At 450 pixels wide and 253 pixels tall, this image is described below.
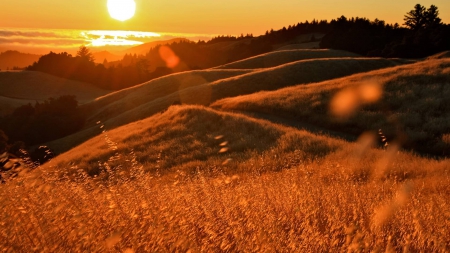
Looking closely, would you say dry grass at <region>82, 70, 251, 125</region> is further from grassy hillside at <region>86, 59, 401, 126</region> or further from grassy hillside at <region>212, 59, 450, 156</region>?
grassy hillside at <region>212, 59, 450, 156</region>

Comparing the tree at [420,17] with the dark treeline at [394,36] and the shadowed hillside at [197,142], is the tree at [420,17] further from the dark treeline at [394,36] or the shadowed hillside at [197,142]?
the shadowed hillside at [197,142]

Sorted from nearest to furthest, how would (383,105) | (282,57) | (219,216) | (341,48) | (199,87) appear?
1. (219,216)
2. (383,105)
3. (199,87)
4. (282,57)
5. (341,48)

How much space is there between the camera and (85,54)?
112 meters

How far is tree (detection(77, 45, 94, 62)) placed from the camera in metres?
111

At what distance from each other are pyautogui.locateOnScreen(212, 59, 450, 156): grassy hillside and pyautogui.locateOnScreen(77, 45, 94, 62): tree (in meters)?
81.5

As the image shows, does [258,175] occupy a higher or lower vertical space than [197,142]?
higher

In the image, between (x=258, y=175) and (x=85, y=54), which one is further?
(x=85, y=54)

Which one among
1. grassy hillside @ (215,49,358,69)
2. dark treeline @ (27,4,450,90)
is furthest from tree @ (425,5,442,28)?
grassy hillside @ (215,49,358,69)

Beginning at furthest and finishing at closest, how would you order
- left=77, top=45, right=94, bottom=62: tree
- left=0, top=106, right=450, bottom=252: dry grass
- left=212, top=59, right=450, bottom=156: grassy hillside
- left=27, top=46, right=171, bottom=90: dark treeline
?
left=77, top=45, right=94, bottom=62: tree, left=27, top=46, right=171, bottom=90: dark treeline, left=212, top=59, right=450, bottom=156: grassy hillside, left=0, top=106, right=450, bottom=252: dry grass

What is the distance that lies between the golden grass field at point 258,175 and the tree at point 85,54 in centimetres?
5285

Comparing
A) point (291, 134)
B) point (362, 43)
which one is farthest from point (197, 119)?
point (362, 43)

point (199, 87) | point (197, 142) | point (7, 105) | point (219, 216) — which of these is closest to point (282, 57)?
point (199, 87)

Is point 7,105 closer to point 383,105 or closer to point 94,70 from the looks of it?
point 94,70

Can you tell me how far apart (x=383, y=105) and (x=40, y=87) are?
78860 mm
